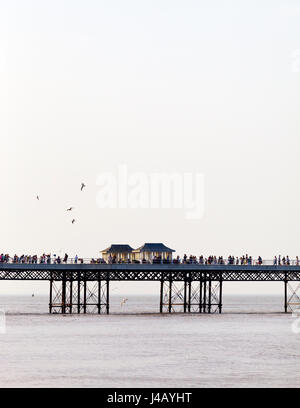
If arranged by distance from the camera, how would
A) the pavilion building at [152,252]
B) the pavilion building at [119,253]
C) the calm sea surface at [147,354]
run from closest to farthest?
1. the calm sea surface at [147,354]
2. the pavilion building at [152,252]
3. the pavilion building at [119,253]

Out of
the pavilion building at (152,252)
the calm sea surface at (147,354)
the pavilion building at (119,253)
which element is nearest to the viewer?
the calm sea surface at (147,354)

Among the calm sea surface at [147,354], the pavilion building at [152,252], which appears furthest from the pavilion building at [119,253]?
the calm sea surface at [147,354]

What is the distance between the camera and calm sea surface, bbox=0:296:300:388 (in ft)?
168

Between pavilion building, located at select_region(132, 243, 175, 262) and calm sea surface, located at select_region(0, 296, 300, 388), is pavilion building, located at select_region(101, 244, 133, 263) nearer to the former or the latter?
pavilion building, located at select_region(132, 243, 175, 262)

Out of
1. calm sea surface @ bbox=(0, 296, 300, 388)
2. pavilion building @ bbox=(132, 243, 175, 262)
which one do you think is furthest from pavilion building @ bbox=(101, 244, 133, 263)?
calm sea surface @ bbox=(0, 296, 300, 388)

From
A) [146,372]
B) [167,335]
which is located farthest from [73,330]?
[146,372]

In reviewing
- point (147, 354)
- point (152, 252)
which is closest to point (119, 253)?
point (152, 252)

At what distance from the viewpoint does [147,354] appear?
210ft

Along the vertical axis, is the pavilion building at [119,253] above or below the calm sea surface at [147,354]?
above

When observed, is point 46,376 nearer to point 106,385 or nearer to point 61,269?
point 106,385

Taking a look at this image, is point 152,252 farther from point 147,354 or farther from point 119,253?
point 147,354

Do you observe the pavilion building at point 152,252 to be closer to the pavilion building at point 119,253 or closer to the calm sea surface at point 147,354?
the pavilion building at point 119,253

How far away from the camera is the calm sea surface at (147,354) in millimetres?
51188

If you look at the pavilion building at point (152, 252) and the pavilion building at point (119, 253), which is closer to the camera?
the pavilion building at point (152, 252)
